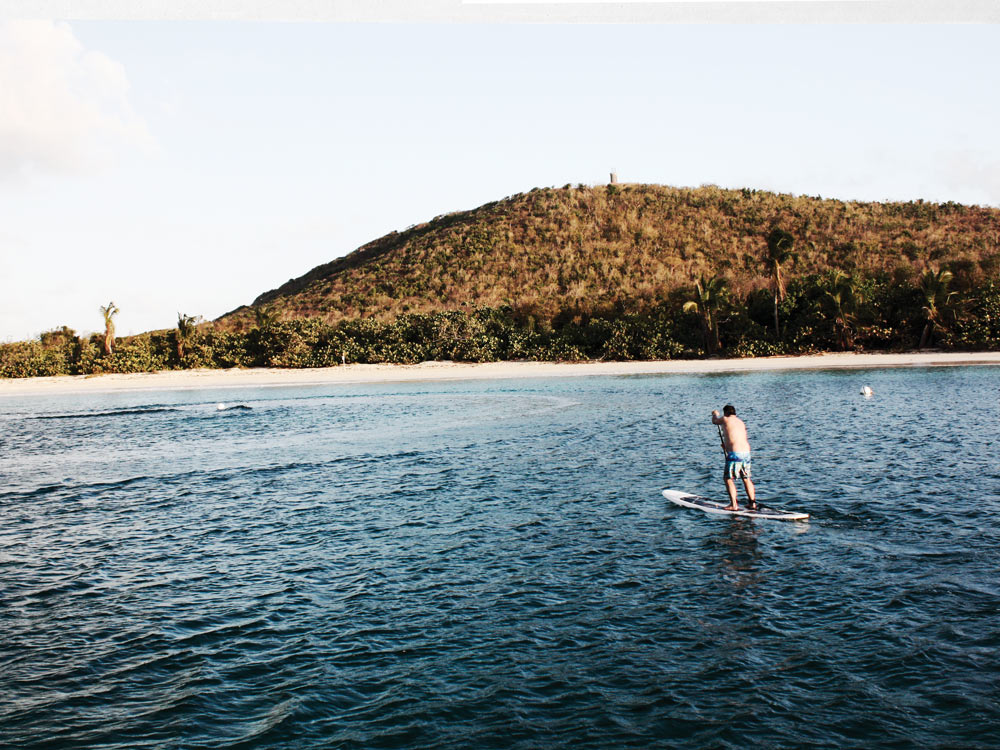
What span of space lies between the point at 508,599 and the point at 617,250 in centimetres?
7007

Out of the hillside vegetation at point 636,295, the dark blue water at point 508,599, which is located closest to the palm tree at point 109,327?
the hillside vegetation at point 636,295

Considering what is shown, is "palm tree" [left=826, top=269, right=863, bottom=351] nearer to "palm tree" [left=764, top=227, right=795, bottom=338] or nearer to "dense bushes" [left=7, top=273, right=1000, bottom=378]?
"dense bushes" [left=7, top=273, right=1000, bottom=378]

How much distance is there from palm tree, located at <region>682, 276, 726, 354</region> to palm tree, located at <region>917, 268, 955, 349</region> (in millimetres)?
12229

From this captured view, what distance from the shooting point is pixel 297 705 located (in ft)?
26.0

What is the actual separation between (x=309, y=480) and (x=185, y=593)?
27.3 feet

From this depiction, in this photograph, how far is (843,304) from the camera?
4909cm

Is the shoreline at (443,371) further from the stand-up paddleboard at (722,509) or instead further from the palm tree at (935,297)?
the stand-up paddleboard at (722,509)

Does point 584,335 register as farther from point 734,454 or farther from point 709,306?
point 734,454

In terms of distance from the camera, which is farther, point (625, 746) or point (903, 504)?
point (903, 504)

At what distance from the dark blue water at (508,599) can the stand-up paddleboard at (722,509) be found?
0.30 m

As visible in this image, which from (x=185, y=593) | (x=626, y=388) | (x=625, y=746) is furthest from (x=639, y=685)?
(x=626, y=388)

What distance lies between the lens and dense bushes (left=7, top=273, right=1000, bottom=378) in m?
49.2

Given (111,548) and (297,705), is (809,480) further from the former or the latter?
(111,548)

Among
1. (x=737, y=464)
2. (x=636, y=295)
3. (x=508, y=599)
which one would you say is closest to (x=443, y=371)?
(x=636, y=295)
